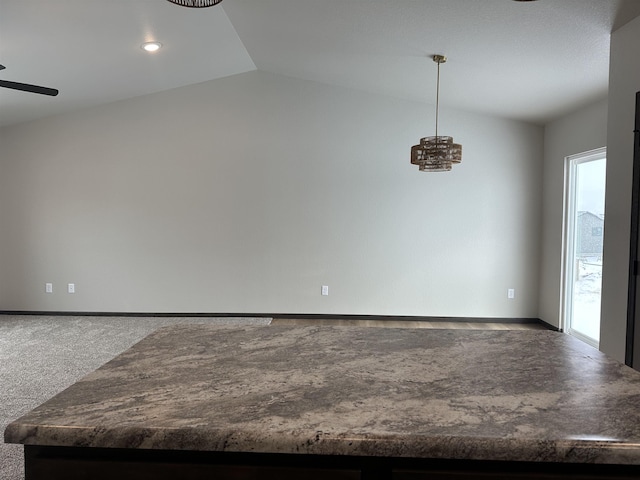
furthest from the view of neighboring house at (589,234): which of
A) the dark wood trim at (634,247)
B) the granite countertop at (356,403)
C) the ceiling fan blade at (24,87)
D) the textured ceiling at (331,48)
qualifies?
the ceiling fan blade at (24,87)

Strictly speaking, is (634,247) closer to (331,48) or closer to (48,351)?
(331,48)

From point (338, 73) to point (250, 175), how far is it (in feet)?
5.20

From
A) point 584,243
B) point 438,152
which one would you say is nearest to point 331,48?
point 438,152

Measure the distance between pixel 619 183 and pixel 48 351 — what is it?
4.85 metres

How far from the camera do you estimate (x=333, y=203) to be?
6109mm

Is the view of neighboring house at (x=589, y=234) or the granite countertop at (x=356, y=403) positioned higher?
the view of neighboring house at (x=589, y=234)

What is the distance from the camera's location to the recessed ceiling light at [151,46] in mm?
4523

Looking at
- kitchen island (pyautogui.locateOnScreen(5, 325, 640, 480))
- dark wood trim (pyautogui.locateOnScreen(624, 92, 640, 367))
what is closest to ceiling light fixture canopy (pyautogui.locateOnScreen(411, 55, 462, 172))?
dark wood trim (pyautogui.locateOnScreen(624, 92, 640, 367))

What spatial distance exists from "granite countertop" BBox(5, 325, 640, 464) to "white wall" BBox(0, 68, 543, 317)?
15.1ft

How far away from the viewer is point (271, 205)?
6137 mm

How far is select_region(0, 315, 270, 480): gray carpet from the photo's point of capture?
128 inches

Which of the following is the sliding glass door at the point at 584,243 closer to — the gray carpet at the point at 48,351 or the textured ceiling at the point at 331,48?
the textured ceiling at the point at 331,48

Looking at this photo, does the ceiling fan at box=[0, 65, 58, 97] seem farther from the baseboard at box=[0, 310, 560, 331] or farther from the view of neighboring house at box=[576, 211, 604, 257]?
the view of neighboring house at box=[576, 211, 604, 257]

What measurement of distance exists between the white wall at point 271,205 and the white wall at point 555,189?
0.44 ft
